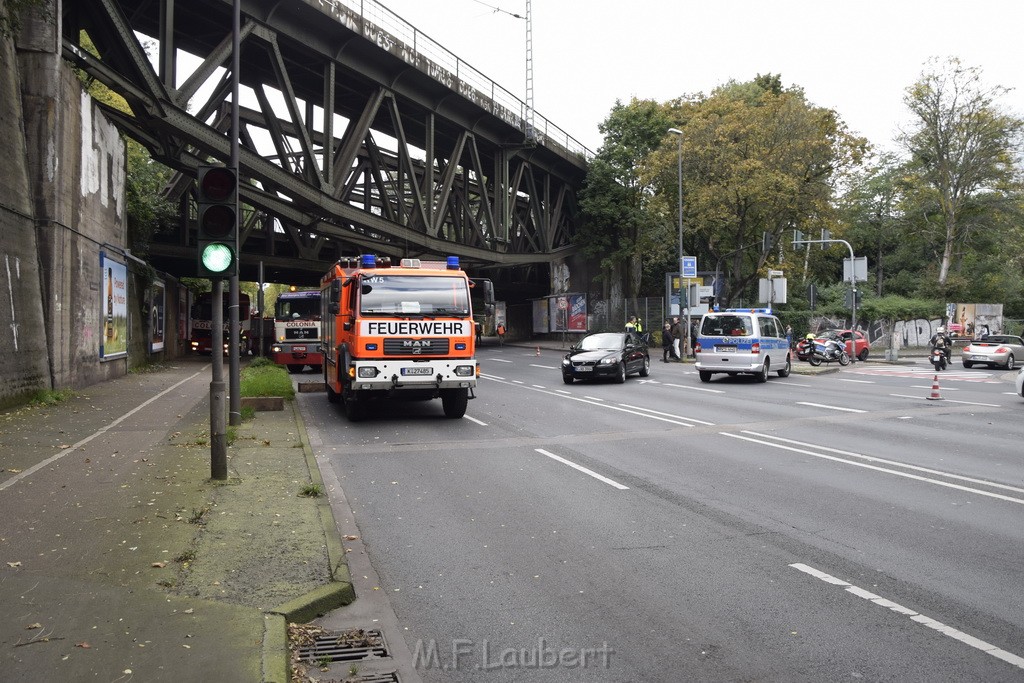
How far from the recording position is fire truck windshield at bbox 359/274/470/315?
14750 millimetres

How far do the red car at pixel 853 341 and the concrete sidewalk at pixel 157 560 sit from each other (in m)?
31.2

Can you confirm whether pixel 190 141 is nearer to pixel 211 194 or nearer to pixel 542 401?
pixel 542 401

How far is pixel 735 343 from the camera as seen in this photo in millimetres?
24688

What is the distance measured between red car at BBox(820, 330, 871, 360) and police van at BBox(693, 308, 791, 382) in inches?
523

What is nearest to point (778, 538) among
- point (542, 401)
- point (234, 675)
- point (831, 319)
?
point (234, 675)

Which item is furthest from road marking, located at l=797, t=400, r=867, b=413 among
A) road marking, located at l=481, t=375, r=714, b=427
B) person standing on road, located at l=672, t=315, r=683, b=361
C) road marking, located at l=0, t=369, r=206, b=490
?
person standing on road, located at l=672, t=315, r=683, b=361

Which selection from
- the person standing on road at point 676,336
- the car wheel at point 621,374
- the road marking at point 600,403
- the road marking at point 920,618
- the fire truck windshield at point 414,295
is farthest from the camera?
the person standing on road at point 676,336

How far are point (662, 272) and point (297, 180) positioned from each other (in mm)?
35738

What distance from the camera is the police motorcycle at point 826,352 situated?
112ft

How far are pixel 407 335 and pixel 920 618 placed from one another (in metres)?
10.6

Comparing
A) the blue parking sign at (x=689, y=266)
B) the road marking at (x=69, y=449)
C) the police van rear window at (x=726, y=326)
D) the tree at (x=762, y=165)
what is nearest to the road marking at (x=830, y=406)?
the police van rear window at (x=726, y=326)

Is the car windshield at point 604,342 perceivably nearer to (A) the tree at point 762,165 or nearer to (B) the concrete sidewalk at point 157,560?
(A) the tree at point 762,165

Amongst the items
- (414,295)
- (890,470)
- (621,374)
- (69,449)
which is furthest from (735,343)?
(69,449)

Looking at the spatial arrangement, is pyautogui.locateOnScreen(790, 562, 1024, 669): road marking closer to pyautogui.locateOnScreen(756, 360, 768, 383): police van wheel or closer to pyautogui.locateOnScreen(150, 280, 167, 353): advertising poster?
pyautogui.locateOnScreen(756, 360, 768, 383): police van wheel
